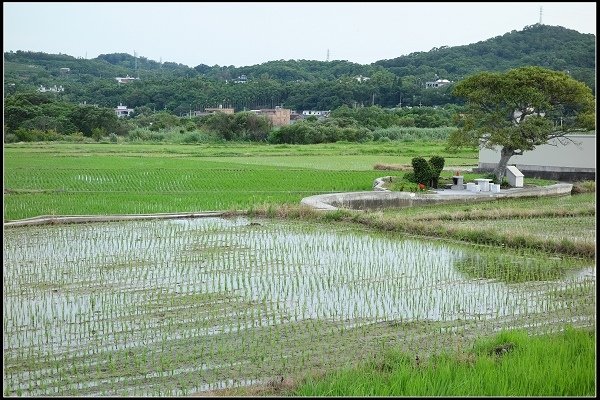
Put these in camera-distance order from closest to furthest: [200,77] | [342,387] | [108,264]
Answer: [342,387] → [108,264] → [200,77]

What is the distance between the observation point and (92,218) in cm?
1312

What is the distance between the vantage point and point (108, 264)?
9.40 meters

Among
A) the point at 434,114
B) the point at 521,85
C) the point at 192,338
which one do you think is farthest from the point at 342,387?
the point at 434,114

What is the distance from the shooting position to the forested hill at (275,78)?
3447 centimetres

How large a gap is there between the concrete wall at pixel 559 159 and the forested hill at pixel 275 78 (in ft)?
29.1

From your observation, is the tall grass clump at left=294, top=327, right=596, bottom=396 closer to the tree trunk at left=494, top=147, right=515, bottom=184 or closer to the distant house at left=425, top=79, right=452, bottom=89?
the tree trunk at left=494, top=147, right=515, bottom=184

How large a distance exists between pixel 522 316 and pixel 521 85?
40.2 ft

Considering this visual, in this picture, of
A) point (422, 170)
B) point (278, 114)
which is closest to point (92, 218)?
point (422, 170)

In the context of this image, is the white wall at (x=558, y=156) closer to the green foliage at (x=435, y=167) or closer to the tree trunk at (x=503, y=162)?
the tree trunk at (x=503, y=162)

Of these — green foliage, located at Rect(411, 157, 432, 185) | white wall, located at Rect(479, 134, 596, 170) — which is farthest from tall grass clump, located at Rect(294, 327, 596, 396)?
white wall, located at Rect(479, 134, 596, 170)

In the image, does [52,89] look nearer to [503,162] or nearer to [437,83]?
[437,83]

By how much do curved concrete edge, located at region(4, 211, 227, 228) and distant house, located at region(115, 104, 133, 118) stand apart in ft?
100

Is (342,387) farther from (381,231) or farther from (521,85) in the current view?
(521,85)

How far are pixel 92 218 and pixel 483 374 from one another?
9.64 meters
